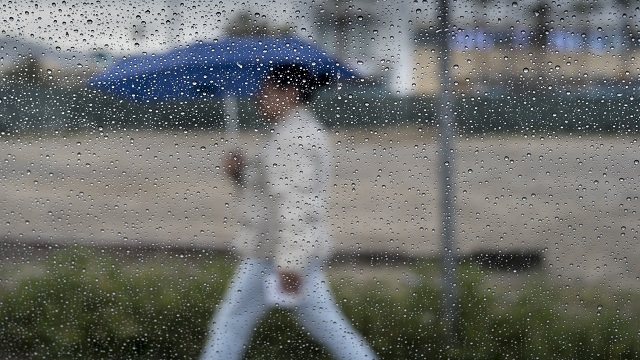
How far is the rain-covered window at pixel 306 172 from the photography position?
8.11ft

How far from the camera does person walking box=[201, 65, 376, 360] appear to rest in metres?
2.49

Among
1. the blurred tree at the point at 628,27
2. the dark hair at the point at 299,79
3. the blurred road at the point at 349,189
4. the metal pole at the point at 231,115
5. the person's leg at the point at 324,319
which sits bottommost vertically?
the person's leg at the point at 324,319

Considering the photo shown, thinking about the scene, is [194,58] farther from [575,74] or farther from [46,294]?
[575,74]

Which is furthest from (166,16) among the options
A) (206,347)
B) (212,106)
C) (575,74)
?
(575,74)

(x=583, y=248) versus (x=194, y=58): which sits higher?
(x=194, y=58)

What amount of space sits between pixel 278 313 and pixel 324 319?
6.0 inches

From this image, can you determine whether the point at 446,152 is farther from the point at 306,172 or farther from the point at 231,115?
the point at 231,115

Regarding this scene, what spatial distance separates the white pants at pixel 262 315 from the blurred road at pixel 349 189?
0.13 m

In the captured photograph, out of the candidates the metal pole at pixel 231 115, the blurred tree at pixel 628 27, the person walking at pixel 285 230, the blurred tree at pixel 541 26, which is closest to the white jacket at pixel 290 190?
the person walking at pixel 285 230

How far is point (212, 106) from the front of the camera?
2492 mm

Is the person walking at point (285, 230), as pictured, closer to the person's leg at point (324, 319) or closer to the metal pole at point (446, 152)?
the person's leg at point (324, 319)

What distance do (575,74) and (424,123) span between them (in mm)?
498

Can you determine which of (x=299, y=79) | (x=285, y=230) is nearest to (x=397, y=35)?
(x=299, y=79)

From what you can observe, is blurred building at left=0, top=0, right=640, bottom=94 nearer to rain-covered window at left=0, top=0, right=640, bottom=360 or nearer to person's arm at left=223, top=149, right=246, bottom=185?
rain-covered window at left=0, top=0, right=640, bottom=360
